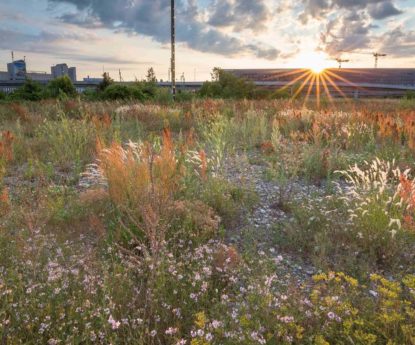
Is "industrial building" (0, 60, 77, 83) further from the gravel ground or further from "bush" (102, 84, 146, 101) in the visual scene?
the gravel ground

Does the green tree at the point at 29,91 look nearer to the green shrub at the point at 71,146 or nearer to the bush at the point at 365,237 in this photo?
the green shrub at the point at 71,146

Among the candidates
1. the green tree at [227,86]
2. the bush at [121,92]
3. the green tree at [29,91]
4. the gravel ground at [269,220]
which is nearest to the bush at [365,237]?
the gravel ground at [269,220]

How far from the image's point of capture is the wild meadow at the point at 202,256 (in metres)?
2.45

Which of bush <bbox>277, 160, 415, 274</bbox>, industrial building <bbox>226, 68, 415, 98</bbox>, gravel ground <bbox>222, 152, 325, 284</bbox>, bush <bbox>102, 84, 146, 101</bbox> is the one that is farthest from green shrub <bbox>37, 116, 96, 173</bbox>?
industrial building <bbox>226, 68, 415, 98</bbox>

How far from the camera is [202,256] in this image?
3268mm

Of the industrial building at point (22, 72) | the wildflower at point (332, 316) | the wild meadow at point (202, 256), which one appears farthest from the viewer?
the industrial building at point (22, 72)

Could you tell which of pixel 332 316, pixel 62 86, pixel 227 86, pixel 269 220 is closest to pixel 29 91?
pixel 62 86

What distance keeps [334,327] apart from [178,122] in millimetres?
10868

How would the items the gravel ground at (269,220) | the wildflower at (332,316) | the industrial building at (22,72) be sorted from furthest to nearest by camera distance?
the industrial building at (22,72) < the gravel ground at (269,220) < the wildflower at (332,316)

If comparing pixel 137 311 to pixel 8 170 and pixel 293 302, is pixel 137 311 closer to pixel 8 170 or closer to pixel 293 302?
pixel 293 302

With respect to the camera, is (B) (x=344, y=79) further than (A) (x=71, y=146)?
Yes

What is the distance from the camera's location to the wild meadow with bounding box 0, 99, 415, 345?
8.05ft

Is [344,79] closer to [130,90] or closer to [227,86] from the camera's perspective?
[227,86]

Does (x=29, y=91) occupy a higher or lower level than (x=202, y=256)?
higher
